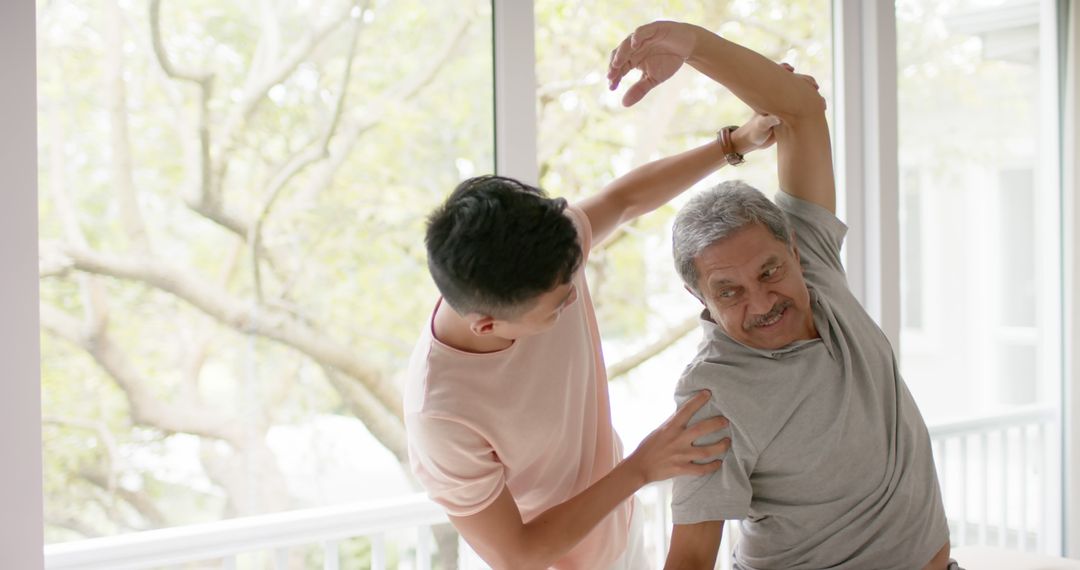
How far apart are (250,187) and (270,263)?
0.19 meters

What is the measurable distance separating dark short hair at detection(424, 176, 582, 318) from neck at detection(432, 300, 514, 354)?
161 mm

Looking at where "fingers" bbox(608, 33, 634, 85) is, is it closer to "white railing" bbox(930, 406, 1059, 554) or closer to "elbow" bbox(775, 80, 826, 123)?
"elbow" bbox(775, 80, 826, 123)

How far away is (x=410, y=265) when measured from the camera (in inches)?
96.6

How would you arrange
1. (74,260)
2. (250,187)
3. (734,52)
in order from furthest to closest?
1. (250,187)
2. (74,260)
3. (734,52)

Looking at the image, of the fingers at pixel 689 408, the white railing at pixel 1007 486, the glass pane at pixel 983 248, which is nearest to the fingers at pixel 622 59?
the fingers at pixel 689 408

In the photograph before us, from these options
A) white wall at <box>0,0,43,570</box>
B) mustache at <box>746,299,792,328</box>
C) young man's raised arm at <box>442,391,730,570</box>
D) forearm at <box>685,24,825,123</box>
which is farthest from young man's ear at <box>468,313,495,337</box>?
white wall at <box>0,0,43,570</box>

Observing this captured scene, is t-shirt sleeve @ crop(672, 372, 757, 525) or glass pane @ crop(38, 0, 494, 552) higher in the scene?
glass pane @ crop(38, 0, 494, 552)

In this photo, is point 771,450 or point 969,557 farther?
point 969,557

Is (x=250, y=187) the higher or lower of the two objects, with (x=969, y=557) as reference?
higher

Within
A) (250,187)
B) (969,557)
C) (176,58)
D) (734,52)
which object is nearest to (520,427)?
(734,52)

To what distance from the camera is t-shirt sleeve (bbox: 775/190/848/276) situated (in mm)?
1880

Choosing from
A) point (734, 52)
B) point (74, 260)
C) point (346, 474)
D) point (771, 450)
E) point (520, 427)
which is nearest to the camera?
point (520, 427)

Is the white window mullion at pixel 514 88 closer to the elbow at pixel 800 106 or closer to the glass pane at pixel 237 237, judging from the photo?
the glass pane at pixel 237 237

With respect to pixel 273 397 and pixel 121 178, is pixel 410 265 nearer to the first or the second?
pixel 273 397
